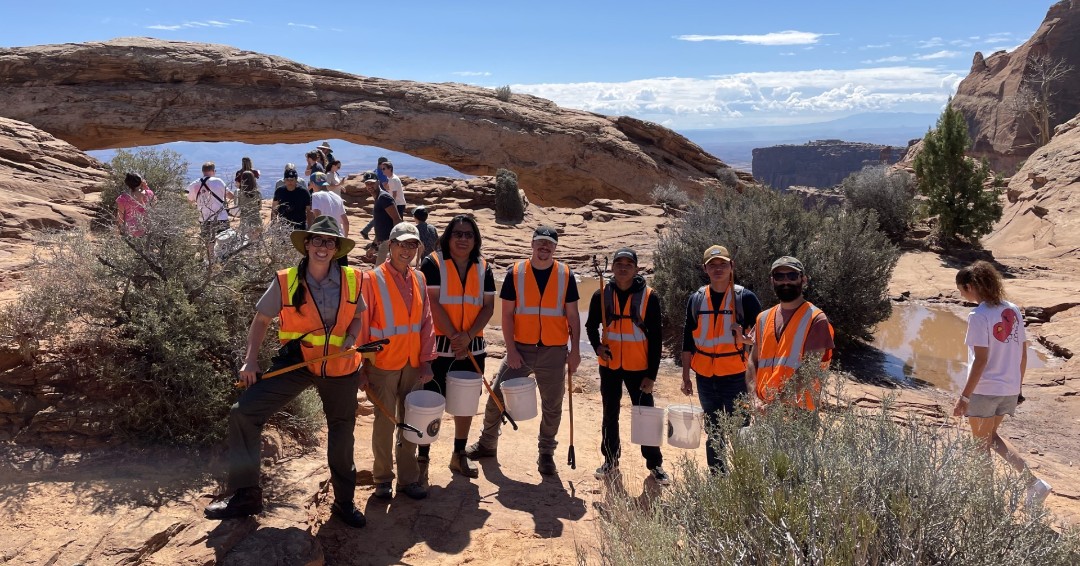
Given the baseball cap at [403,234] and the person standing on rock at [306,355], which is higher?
the baseball cap at [403,234]

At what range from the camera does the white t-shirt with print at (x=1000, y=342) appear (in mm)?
3932

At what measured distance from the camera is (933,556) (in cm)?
218

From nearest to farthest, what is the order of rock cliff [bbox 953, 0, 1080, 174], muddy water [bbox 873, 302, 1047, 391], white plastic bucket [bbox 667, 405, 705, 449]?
white plastic bucket [bbox 667, 405, 705, 449] → muddy water [bbox 873, 302, 1047, 391] → rock cliff [bbox 953, 0, 1080, 174]

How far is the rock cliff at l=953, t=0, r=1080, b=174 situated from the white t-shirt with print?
4235 cm

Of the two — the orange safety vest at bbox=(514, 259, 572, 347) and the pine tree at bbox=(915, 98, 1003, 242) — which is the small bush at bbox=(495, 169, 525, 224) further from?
the orange safety vest at bbox=(514, 259, 572, 347)

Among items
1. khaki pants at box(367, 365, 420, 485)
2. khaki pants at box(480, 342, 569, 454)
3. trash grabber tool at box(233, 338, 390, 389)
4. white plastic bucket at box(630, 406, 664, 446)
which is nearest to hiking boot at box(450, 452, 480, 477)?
khaki pants at box(480, 342, 569, 454)

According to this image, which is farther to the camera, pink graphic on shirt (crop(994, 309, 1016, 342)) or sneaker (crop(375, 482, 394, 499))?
sneaker (crop(375, 482, 394, 499))

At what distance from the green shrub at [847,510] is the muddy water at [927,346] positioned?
22.8 feet

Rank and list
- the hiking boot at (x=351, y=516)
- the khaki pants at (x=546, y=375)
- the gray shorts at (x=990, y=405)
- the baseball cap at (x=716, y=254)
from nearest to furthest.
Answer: the hiking boot at (x=351, y=516), the gray shorts at (x=990, y=405), the baseball cap at (x=716, y=254), the khaki pants at (x=546, y=375)

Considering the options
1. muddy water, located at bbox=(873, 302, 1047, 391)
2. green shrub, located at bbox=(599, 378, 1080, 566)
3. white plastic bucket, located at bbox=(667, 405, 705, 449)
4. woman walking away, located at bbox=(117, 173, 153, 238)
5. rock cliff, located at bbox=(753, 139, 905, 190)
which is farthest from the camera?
rock cliff, located at bbox=(753, 139, 905, 190)

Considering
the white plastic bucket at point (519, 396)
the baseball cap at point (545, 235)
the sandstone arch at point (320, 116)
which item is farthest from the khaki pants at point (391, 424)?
the sandstone arch at point (320, 116)

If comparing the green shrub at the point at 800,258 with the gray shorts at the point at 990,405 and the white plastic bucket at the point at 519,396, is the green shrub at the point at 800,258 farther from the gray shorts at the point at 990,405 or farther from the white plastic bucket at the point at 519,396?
the white plastic bucket at the point at 519,396

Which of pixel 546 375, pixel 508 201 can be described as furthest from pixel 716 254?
pixel 508 201

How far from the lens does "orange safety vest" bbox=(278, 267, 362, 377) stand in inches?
137
